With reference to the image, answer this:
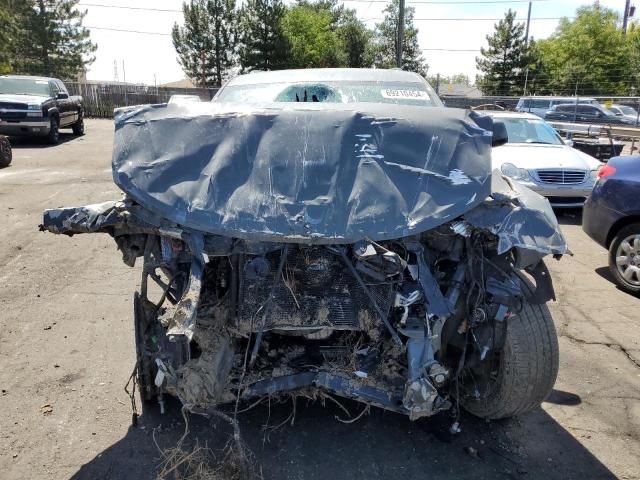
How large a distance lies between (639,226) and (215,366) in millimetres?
4836

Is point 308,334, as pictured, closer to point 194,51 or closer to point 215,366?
point 215,366

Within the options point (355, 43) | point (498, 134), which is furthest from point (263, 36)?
point (498, 134)

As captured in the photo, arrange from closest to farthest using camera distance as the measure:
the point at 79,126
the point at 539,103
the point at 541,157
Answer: the point at 541,157, the point at 79,126, the point at 539,103

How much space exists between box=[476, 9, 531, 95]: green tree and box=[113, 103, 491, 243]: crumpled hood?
160 feet

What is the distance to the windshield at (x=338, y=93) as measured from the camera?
440 centimetres

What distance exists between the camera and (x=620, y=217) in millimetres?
5688

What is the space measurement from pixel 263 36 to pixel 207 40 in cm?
455


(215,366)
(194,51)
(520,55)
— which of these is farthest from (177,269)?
(520,55)

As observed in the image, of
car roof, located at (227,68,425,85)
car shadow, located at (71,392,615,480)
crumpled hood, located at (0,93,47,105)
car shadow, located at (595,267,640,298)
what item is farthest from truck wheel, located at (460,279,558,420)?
crumpled hood, located at (0,93,47,105)

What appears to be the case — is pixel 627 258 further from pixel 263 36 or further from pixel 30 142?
pixel 263 36

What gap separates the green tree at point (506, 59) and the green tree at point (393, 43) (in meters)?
6.97

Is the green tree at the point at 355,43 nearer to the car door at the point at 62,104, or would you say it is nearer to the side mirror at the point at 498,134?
the car door at the point at 62,104

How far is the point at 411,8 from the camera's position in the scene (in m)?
52.9

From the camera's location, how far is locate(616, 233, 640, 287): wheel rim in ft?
18.1
